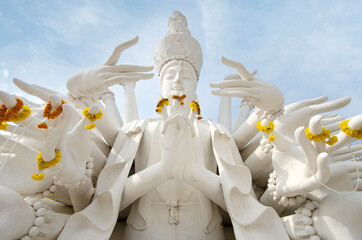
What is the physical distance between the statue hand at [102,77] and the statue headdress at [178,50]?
5.73 feet

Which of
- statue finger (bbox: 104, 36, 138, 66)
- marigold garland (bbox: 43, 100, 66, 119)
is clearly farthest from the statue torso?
statue finger (bbox: 104, 36, 138, 66)

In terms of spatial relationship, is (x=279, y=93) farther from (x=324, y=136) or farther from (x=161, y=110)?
(x=161, y=110)

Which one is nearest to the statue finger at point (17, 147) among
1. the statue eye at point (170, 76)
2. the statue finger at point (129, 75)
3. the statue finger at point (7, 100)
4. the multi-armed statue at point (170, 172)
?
the multi-armed statue at point (170, 172)

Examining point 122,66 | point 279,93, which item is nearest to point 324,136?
point 279,93

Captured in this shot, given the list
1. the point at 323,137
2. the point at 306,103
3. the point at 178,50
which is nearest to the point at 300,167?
the point at 323,137

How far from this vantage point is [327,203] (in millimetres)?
2559

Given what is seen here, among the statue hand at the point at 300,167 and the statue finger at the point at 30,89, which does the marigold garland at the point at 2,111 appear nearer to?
the statue finger at the point at 30,89

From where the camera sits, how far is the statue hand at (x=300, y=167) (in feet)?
7.21

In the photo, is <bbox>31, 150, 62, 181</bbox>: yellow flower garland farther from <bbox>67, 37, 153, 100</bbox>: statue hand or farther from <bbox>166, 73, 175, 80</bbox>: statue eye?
<bbox>166, 73, 175, 80</bbox>: statue eye

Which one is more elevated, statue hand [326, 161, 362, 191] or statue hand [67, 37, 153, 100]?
statue hand [67, 37, 153, 100]

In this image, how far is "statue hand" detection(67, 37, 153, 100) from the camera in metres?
3.10

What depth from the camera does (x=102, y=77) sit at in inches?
122

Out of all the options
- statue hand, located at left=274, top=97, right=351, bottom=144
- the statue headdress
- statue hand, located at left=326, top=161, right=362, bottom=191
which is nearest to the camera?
statue hand, located at left=326, top=161, right=362, bottom=191

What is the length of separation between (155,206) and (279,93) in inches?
75.3
